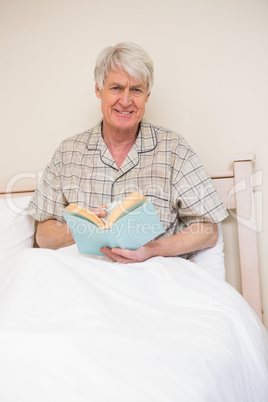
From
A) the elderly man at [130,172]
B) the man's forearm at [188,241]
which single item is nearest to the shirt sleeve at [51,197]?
the elderly man at [130,172]

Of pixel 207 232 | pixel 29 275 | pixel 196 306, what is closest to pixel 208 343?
pixel 196 306

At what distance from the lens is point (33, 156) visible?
2.00 metres

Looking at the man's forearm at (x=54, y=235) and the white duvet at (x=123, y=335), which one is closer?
the white duvet at (x=123, y=335)

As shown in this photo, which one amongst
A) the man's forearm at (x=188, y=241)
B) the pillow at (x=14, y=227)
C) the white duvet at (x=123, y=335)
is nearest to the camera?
the white duvet at (x=123, y=335)

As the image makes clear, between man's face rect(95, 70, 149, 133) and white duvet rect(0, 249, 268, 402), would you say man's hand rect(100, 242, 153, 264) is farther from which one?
man's face rect(95, 70, 149, 133)

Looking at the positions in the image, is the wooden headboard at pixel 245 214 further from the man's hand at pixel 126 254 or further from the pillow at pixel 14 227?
the pillow at pixel 14 227

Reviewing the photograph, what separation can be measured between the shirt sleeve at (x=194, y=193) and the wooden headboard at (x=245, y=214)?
0.53 ft

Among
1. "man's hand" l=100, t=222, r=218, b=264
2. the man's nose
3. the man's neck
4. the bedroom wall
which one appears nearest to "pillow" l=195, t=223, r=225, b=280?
"man's hand" l=100, t=222, r=218, b=264

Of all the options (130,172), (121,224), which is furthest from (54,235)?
(121,224)

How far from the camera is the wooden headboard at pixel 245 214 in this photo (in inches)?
64.1

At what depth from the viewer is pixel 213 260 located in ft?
5.09

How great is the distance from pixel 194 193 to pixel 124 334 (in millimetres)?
754

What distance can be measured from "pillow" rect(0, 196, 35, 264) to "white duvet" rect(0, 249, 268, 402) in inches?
20.0

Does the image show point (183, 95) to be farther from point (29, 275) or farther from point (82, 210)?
point (29, 275)
